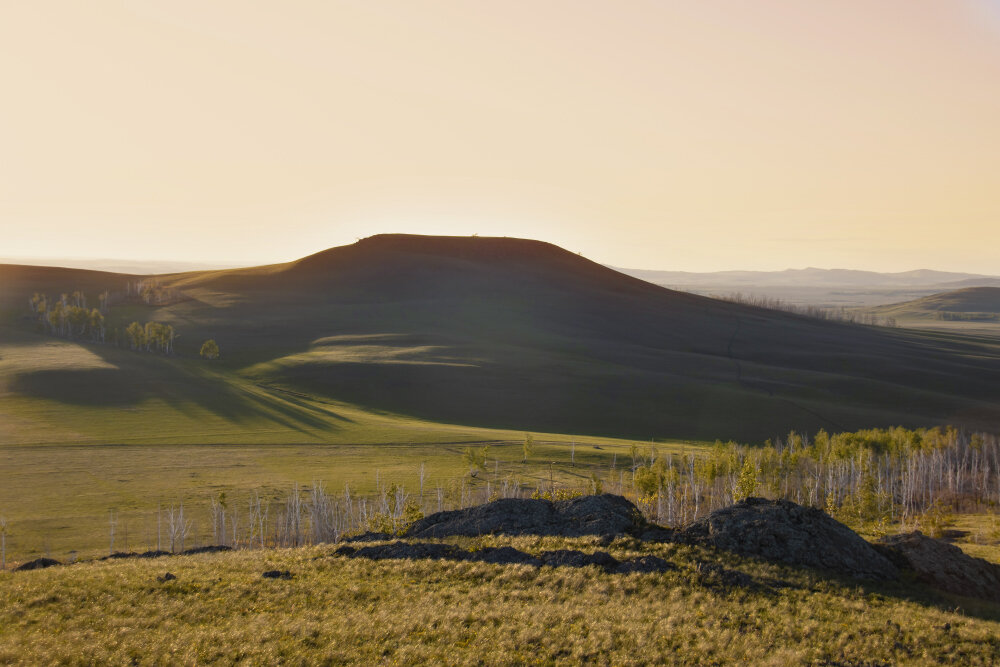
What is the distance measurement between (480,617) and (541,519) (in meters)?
10.4

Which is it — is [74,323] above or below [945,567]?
above

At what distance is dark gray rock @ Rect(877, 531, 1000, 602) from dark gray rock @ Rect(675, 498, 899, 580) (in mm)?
885

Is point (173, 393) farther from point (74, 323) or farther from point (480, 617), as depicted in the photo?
point (480, 617)

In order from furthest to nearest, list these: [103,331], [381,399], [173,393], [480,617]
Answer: [103,331]
[381,399]
[173,393]
[480,617]

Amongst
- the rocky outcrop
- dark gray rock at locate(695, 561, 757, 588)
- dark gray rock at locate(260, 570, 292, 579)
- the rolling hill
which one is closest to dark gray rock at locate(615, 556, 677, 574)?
the rocky outcrop

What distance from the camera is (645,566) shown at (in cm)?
2520

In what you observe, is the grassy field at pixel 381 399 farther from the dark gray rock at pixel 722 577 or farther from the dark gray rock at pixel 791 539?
the dark gray rock at pixel 722 577

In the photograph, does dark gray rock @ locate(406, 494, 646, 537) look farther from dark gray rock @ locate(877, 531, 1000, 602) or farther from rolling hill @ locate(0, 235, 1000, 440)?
rolling hill @ locate(0, 235, 1000, 440)

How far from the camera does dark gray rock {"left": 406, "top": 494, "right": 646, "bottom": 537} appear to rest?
29.8m

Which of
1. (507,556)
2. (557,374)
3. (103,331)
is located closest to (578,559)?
(507,556)

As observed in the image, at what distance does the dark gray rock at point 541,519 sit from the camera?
97.8ft

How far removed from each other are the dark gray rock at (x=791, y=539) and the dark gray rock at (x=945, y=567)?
885mm

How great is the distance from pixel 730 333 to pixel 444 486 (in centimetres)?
14302

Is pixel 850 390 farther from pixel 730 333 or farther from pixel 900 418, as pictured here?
pixel 730 333
